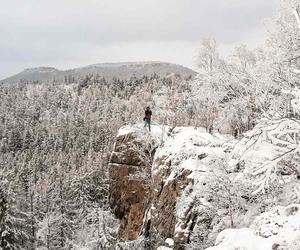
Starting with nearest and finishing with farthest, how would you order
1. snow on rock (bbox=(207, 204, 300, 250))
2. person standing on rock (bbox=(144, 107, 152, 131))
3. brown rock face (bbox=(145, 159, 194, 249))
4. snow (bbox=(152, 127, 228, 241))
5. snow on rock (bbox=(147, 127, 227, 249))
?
snow on rock (bbox=(207, 204, 300, 250)), snow on rock (bbox=(147, 127, 227, 249)), snow (bbox=(152, 127, 228, 241)), brown rock face (bbox=(145, 159, 194, 249)), person standing on rock (bbox=(144, 107, 152, 131))

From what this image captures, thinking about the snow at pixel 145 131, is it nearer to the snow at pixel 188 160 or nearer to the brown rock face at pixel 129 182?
the brown rock face at pixel 129 182

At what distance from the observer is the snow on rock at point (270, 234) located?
37.3 ft

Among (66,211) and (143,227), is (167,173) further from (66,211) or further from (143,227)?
(66,211)

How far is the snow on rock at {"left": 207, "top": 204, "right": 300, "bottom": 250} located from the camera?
11375mm

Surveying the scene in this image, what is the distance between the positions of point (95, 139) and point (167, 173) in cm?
13819

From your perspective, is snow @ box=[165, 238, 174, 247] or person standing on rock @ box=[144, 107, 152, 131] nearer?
snow @ box=[165, 238, 174, 247]

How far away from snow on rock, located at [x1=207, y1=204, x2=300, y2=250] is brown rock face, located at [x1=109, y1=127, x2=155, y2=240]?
59.1 feet

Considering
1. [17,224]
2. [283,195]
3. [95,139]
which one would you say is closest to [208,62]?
[283,195]

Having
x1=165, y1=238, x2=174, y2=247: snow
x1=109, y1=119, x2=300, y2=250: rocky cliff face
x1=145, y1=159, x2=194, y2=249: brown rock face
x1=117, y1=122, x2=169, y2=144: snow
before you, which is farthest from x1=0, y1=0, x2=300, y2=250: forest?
x1=165, y1=238, x2=174, y2=247: snow

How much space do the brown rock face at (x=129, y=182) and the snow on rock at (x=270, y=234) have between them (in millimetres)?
18023

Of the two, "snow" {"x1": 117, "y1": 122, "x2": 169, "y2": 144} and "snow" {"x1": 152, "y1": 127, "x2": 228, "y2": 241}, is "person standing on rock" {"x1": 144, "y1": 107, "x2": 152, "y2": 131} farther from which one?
"snow" {"x1": 152, "y1": 127, "x2": 228, "y2": 241}

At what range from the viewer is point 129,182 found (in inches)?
1280

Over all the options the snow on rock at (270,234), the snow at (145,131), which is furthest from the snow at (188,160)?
the snow on rock at (270,234)

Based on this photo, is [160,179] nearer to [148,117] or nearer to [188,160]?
[188,160]
